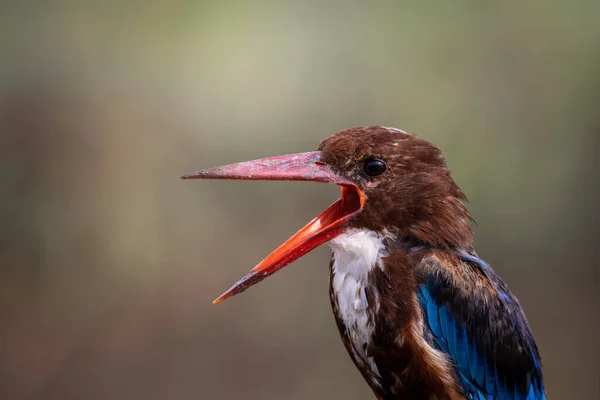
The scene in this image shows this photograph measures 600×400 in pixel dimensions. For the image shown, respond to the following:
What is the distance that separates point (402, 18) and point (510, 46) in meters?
0.47

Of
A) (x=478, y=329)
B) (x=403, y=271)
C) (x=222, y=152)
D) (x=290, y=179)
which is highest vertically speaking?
(x=290, y=179)

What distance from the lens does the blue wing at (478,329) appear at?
1.23 metres

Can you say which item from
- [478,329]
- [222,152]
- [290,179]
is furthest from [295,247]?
[222,152]

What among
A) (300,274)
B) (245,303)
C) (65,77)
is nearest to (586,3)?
(300,274)

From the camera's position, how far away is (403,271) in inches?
48.2

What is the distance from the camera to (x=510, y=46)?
111 inches

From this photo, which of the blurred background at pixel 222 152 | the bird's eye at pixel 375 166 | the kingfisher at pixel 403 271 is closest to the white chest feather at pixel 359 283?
the kingfisher at pixel 403 271

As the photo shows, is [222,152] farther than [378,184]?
Yes

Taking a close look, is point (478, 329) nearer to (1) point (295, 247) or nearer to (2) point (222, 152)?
(1) point (295, 247)

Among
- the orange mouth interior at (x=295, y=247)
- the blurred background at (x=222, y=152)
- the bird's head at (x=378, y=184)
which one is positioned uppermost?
the bird's head at (x=378, y=184)

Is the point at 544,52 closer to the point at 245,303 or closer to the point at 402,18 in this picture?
the point at 402,18

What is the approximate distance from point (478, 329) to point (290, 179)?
0.46 meters

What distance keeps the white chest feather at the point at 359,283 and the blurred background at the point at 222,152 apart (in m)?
1.57

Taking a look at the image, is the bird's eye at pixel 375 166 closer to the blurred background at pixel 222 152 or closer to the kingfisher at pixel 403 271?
the kingfisher at pixel 403 271
